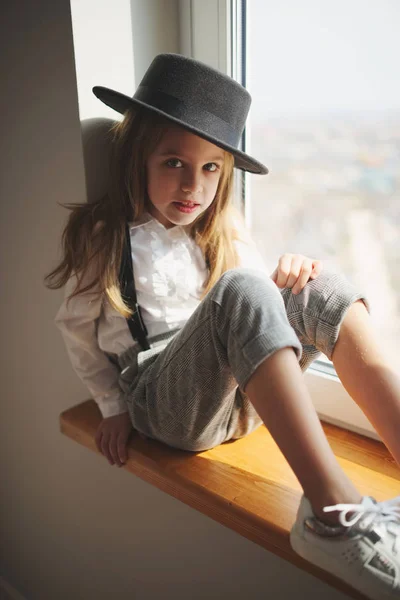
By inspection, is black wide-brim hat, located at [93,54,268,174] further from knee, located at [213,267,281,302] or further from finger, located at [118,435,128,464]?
finger, located at [118,435,128,464]

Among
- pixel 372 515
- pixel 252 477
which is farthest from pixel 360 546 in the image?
pixel 252 477

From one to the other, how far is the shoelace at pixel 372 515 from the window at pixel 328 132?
323 mm

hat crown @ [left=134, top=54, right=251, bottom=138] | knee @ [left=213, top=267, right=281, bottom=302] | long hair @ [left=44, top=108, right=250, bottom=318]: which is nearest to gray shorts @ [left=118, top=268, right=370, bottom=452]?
knee @ [left=213, top=267, right=281, bottom=302]

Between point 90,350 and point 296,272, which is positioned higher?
point 296,272

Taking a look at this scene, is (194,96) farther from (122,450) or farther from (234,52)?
(122,450)

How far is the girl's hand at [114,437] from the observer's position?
89 centimetres

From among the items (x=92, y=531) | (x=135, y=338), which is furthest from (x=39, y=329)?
(x=92, y=531)

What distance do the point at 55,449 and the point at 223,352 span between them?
27.2 inches

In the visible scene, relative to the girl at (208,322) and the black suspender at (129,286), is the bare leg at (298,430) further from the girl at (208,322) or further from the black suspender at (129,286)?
the black suspender at (129,286)

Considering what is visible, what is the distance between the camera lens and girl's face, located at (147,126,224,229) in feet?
2.70

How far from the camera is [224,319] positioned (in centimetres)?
68

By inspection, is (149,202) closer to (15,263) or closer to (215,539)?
(15,263)

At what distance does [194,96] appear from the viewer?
775 millimetres

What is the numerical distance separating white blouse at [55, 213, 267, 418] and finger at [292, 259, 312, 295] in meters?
0.23
